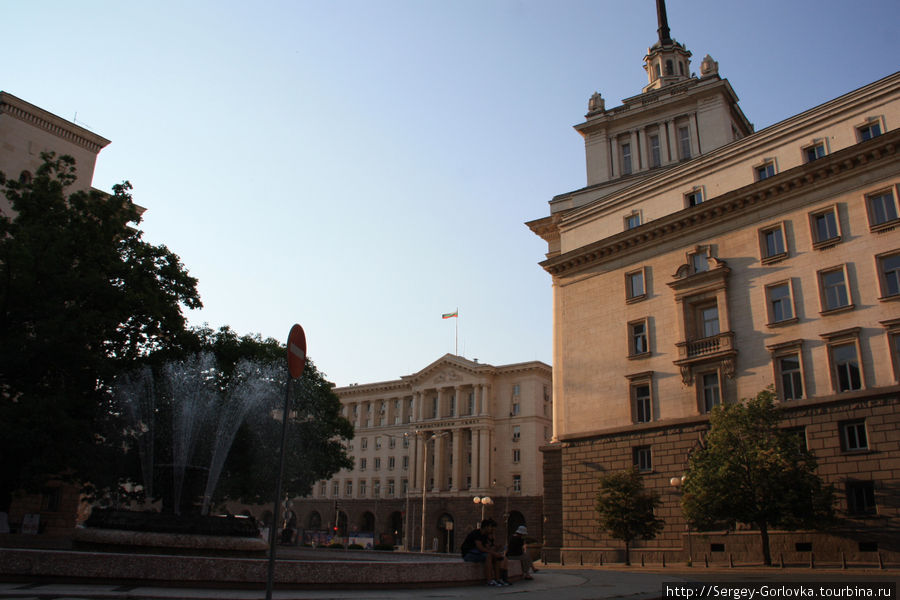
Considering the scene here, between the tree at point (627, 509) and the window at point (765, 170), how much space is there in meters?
15.6

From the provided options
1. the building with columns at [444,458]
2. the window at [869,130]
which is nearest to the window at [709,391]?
the window at [869,130]

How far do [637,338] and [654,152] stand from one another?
49.5 feet

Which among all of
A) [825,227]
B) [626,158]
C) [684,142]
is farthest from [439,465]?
[825,227]

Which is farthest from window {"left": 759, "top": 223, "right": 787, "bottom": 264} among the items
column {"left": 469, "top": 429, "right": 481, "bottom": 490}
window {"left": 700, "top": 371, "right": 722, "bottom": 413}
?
column {"left": 469, "top": 429, "right": 481, "bottom": 490}

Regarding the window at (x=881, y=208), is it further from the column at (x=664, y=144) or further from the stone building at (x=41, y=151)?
the stone building at (x=41, y=151)

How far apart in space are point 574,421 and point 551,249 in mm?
12411

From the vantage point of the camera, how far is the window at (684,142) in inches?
1657

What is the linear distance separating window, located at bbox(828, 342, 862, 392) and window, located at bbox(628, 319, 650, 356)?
9.01 m

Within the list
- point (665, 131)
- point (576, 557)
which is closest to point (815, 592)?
point (576, 557)

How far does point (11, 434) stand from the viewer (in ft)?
66.6

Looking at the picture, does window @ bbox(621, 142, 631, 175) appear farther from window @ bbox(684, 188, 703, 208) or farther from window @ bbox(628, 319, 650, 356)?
window @ bbox(628, 319, 650, 356)

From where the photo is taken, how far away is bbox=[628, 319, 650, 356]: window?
34094 mm

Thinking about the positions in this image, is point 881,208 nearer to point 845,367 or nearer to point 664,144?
point 845,367

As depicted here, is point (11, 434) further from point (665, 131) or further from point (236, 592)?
point (665, 131)
